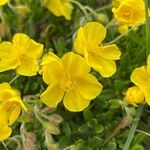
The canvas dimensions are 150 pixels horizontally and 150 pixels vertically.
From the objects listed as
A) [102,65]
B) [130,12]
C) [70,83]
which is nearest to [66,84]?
[70,83]

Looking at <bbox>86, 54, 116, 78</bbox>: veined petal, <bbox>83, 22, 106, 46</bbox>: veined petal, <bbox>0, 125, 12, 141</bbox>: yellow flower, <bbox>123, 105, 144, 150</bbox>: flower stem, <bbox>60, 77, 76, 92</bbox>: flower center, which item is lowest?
<bbox>0, 125, 12, 141</bbox>: yellow flower

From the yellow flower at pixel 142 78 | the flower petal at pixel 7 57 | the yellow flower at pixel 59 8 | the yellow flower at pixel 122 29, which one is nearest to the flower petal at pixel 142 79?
the yellow flower at pixel 142 78

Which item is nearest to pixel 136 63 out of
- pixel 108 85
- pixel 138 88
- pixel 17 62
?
pixel 108 85

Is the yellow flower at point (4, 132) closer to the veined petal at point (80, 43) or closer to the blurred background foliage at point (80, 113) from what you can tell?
the blurred background foliage at point (80, 113)

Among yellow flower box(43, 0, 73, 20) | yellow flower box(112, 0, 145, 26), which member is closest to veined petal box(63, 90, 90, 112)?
yellow flower box(112, 0, 145, 26)

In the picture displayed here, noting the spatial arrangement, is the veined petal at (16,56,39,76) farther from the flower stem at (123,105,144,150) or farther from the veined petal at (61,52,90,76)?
the flower stem at (123,105,144,150)

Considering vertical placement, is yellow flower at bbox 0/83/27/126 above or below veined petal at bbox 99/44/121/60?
below
